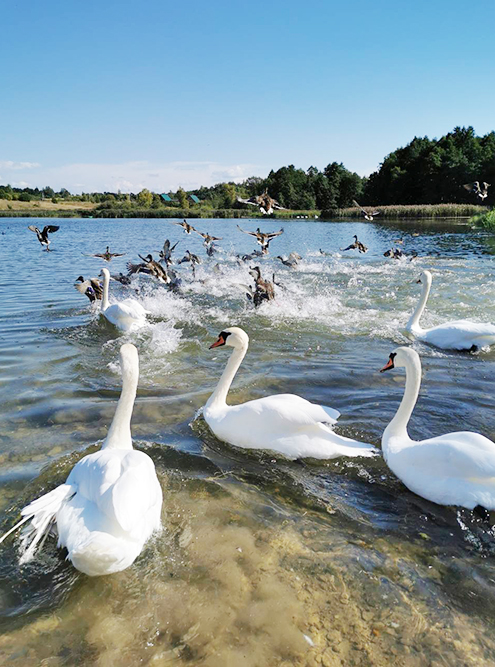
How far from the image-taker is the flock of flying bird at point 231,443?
2615mm

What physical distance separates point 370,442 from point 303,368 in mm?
2459

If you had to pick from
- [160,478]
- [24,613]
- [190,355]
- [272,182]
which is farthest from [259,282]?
[272,182]

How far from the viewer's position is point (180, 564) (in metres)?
2.95

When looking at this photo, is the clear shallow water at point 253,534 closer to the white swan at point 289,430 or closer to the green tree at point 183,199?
the white swan at point 289,430

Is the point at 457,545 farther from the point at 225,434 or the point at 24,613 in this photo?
the point at 24,613

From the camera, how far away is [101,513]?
2.69 metres

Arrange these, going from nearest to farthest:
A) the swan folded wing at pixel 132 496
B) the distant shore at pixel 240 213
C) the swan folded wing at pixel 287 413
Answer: the swan folded wing at pixel 132 496
the swan folded wing at pixel 287 413
the distant shore at pixel 240 213

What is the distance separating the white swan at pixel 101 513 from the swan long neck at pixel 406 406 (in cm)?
220

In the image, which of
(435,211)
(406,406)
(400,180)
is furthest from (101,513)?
Result: (400,180)

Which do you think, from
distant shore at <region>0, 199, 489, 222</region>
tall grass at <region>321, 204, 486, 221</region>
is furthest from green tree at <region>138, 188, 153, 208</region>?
tall grass at <region>321, 204, 486, 221</region>

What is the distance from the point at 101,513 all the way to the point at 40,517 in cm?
46

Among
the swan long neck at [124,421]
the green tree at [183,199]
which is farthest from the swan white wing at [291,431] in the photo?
the green tree at [183,199]

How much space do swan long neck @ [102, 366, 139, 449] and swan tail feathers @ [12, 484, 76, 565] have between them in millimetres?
558

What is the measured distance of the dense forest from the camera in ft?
283
